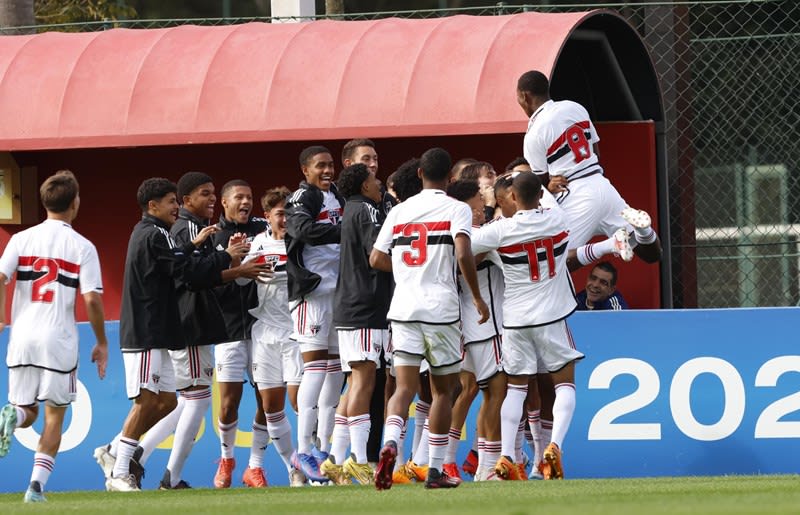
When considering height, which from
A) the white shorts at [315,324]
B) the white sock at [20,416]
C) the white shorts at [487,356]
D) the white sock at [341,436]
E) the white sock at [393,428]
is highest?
the white shorts at [315,324]

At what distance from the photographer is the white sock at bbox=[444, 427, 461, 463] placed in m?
11.4

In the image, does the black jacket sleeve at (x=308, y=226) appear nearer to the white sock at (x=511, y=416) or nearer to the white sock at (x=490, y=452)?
the white sock at (x=511, y=416)

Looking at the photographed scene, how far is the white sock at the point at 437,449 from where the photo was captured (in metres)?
9.89

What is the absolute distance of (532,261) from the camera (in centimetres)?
1083

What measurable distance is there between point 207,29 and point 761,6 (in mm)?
5355

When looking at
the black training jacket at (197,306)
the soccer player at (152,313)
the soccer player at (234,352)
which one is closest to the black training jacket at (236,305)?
the soccer player at (234,352)

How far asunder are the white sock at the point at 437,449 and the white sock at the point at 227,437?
2.59m

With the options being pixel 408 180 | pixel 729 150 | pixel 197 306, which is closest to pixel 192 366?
pixel 197 306

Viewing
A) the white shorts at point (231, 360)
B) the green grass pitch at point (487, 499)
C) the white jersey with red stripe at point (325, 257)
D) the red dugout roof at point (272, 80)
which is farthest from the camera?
the red dugout roof at point (272, 80)

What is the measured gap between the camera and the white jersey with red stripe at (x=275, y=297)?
12.1m

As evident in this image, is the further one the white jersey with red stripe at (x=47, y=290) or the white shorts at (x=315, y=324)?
the white shorts at (x=315, y=324)

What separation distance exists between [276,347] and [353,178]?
5.06 ft

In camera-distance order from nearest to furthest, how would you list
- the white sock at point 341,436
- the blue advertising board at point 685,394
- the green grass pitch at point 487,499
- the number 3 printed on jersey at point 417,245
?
the green grass pitch at point 487,499 < the number 3 printed on jersey at point 417,245 < the white sock at point 341,436 < the blue advertising board at point 685,394

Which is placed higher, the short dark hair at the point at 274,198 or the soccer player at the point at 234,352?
the short dark hair at the point at 274,198
